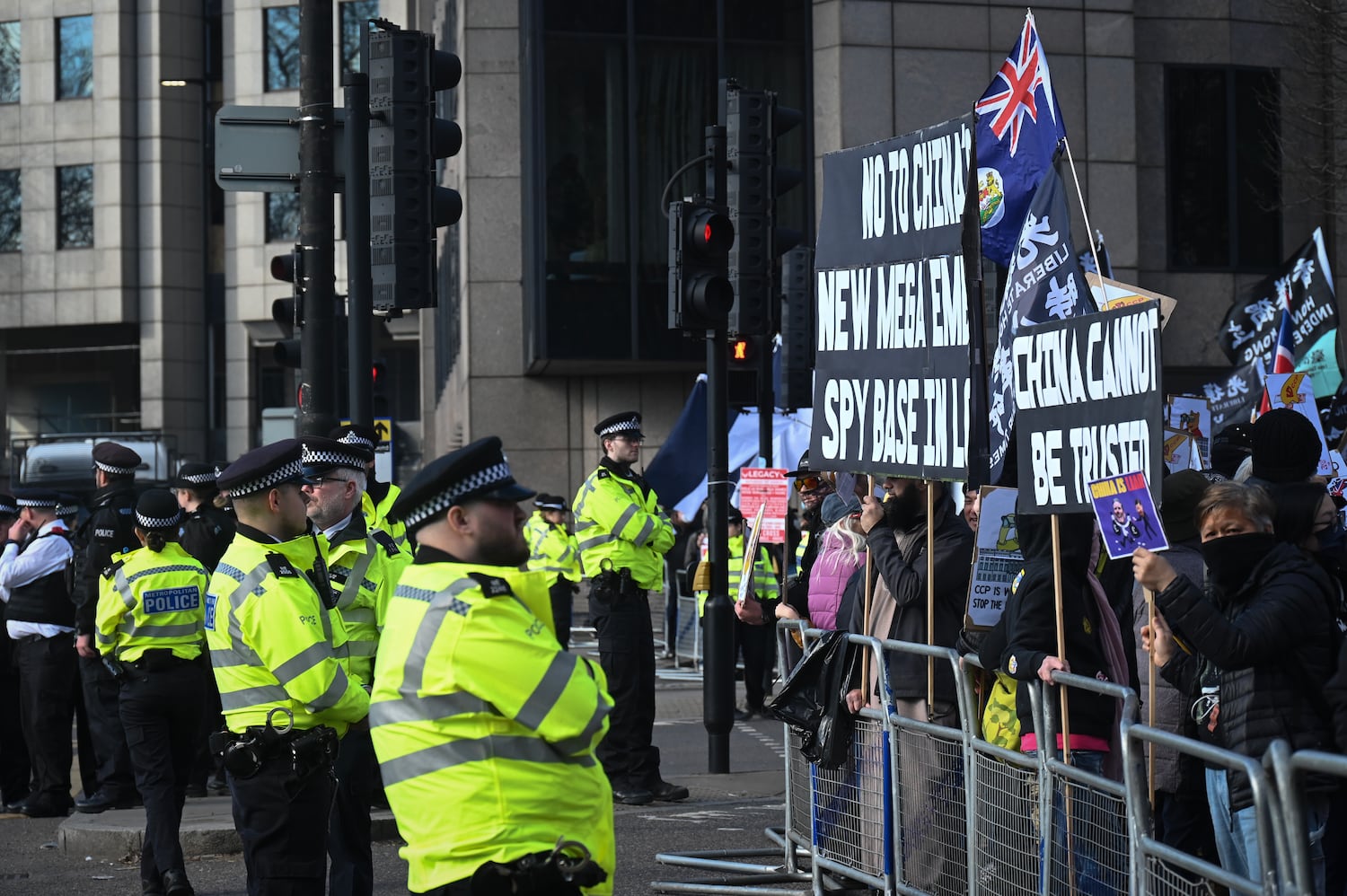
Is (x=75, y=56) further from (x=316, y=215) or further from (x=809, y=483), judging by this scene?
(x=316, y=215)

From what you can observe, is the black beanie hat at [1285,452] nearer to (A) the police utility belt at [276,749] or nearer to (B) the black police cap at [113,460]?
(A) the police utility belt at [276,749]

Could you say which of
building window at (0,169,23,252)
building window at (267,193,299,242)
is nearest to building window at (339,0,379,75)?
building window at (267,193,299,242)

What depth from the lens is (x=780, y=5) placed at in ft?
85.5

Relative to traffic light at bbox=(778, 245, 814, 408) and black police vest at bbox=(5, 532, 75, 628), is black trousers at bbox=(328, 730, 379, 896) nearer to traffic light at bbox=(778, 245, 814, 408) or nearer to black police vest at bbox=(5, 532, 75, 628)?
black police vest at bbox=(5, 532, 75, 628)

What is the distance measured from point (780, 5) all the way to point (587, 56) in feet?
9.84

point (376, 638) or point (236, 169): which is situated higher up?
point (236, 169)

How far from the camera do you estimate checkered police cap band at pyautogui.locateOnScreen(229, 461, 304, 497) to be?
20.2 feet

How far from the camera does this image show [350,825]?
23.6 ft

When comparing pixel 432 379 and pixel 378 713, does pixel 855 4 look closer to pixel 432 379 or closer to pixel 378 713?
pixel 432 379

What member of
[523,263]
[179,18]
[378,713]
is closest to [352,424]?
[378,713]

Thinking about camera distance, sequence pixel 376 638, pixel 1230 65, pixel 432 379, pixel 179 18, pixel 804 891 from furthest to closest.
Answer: pixel 179 18 → pixel 432 379 → pixel 1230 65 → pixel 804 891 → pixel 376 638

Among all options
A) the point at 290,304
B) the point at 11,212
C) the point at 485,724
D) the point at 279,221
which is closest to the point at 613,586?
the point at 290,304

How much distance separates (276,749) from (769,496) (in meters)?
7.60

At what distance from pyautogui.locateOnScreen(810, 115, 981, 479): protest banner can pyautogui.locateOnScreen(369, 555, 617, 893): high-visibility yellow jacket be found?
11.1 ft
